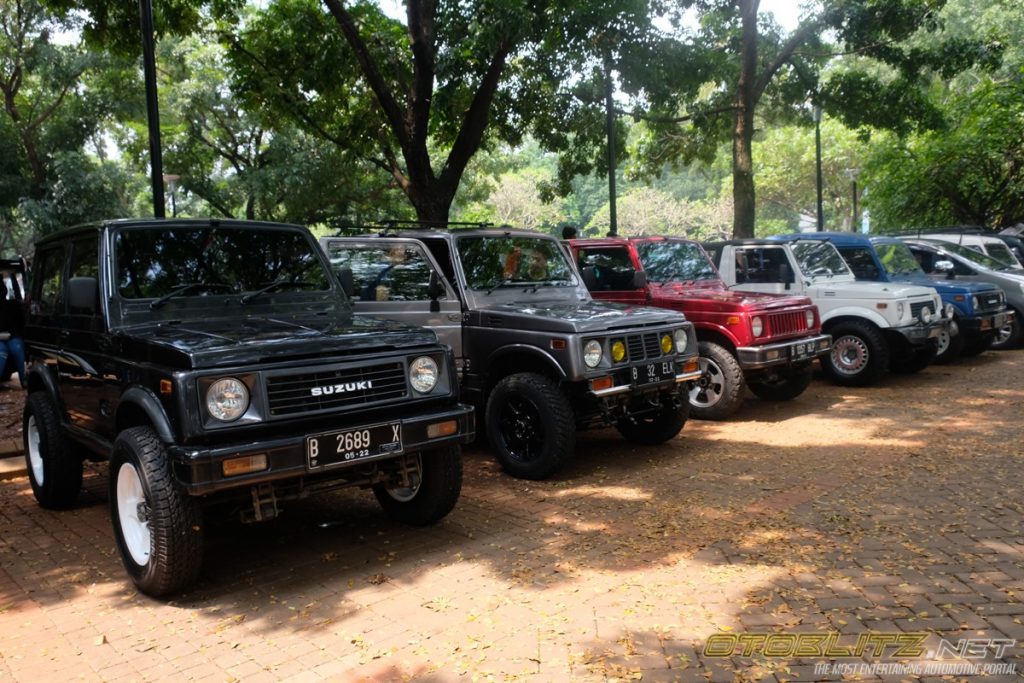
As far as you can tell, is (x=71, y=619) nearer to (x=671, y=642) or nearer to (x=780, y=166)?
(x=671, y=642)

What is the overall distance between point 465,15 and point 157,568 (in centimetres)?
1009

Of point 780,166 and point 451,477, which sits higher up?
point 780,166

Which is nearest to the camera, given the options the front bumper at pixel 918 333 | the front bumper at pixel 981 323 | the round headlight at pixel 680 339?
the round headlight at pixel 680 339

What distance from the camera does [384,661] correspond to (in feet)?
11.9

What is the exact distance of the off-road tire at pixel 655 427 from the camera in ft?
24.2

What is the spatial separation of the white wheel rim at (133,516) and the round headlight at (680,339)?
4.35 m

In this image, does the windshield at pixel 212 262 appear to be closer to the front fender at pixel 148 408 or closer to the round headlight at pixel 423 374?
the front fender at pixel 148 408

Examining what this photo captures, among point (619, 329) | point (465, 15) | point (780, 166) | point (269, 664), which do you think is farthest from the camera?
point (780, 166)

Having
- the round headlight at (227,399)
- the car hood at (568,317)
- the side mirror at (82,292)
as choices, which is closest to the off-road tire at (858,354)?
the car hood at (568,317)

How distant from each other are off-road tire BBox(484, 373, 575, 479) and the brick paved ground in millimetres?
197

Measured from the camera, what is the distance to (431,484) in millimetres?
5121

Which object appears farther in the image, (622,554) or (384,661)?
(622,554)

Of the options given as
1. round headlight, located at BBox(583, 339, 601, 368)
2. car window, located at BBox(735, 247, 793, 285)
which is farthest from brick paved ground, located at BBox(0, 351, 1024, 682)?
car window, located at BBox(735, 247, 793, 285)

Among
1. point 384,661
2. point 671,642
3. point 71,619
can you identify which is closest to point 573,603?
point 671,642
